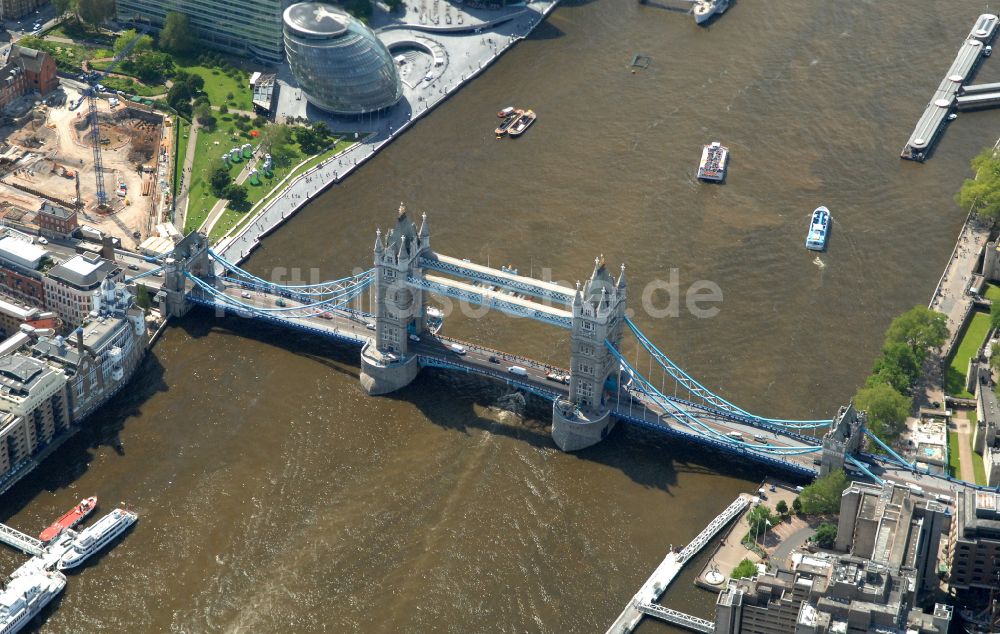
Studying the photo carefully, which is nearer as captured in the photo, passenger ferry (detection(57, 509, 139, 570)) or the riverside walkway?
the riverside walkway

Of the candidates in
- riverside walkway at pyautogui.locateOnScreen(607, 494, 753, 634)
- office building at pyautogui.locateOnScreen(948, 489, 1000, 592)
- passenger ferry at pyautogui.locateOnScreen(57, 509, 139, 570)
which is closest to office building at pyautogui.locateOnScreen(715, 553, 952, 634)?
riverside walkway at pyautogui.locateOnScreen(607, 494, 753, 634)

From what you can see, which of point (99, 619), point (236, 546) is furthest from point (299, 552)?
point (99, 619)

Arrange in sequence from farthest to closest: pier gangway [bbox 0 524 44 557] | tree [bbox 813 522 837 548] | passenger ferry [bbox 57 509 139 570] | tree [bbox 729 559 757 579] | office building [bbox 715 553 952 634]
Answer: pier gangway [bbox 0 524 44 557] → tree [bbox 813 522 837 548] → passenger ferry [bbox 57 509 139 570] → tree [bbox 729 559 757 579] → office building [bbox 715 553 952 634]

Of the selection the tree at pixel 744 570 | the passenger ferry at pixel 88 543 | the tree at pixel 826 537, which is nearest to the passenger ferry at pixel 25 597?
the passenger ferry at pixel 88 543

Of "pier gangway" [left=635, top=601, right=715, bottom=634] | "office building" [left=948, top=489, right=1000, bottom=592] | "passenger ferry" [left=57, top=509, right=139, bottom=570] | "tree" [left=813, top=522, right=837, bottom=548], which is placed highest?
"office building" [left=948, top=489, right=1000, bottom=592]

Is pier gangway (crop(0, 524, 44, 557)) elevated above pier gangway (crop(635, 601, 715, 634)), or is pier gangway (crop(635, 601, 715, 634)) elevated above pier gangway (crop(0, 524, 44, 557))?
pier gangway (crop(635, 601, 715, 634))

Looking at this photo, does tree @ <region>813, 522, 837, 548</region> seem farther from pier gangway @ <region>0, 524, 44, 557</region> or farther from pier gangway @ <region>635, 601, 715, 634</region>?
pier gangway @ <region>0, 524, 44, 557</region>
